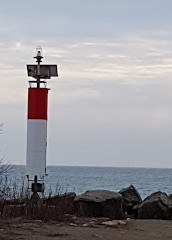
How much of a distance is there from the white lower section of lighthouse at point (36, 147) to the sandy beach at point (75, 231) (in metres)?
1.94

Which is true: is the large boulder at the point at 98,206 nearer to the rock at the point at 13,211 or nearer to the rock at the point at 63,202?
the rock at the point at 63,202

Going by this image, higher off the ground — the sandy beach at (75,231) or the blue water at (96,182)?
the blue water at (96,182)

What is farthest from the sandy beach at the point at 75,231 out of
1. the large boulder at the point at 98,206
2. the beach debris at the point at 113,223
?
the large boulder at the point at 98,206

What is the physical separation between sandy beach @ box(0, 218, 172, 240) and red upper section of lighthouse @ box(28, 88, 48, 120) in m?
2.67

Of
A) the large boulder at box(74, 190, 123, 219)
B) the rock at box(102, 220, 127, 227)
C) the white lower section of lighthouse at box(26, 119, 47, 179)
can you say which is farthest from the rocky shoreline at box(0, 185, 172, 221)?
the rock at box(102, 220, 127, 227)

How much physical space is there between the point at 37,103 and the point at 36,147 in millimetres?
988

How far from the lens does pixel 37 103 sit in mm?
14938

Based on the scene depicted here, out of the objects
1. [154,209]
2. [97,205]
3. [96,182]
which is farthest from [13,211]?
[96,182]

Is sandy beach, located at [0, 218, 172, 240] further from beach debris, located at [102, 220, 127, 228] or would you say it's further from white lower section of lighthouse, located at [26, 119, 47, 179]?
white lower section of lighthouse, located at [26, 119, 47, 179]

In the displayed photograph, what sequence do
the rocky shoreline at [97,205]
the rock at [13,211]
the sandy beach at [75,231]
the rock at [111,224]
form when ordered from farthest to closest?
the rocky shoreline at [97,205] → the rock at [13,211] → the rock at [111,224] → the sandy beach at [75,231]

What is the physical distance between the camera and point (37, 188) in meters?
14.9

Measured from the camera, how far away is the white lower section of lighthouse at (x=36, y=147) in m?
14.9

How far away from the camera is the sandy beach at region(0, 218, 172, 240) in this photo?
37.8 feet

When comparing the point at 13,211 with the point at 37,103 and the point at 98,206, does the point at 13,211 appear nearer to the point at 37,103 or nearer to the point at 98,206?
the point at 98,206
